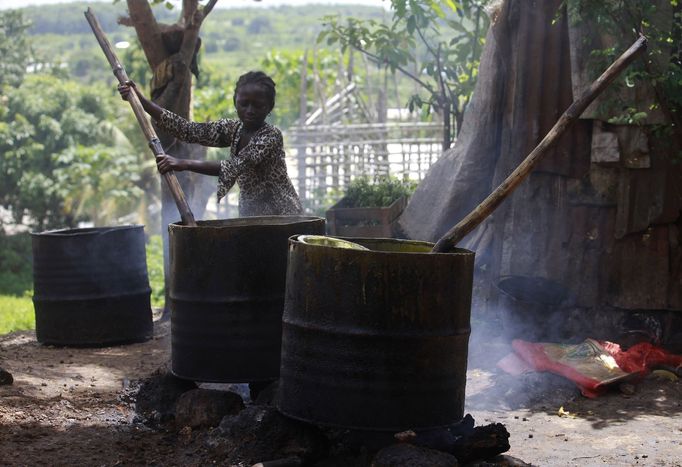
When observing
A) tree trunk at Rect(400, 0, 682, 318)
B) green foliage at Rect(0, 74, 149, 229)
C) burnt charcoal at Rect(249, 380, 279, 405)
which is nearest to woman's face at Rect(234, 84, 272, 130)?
burnt charcoal at Rect(249, 380, 279, 405)

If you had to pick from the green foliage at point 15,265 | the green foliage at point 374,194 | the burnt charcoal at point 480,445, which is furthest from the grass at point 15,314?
the burnt charcoal at point 480,445

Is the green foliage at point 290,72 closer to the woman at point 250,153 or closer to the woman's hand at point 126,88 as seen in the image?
the woman's hand at point 126,88

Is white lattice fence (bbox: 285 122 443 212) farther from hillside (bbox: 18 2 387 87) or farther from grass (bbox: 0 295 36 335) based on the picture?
hillside (bbox: 18 2 387 87)

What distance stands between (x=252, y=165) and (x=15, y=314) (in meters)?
8.06

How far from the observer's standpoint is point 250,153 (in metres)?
5.92

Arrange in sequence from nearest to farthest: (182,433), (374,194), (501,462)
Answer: (501,462)
(182,433)
(374,194)

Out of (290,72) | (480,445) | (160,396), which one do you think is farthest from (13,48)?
(480,445)

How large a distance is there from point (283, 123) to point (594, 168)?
24.7m

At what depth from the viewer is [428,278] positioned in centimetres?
417

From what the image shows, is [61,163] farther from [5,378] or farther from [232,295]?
[232,295]

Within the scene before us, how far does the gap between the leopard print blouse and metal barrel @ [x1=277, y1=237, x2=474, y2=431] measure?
1.72 meters

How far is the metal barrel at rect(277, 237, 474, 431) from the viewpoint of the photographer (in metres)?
4.15

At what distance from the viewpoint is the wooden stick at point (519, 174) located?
14.8ft

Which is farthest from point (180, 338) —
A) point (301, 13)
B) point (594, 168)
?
point (301, 13)
